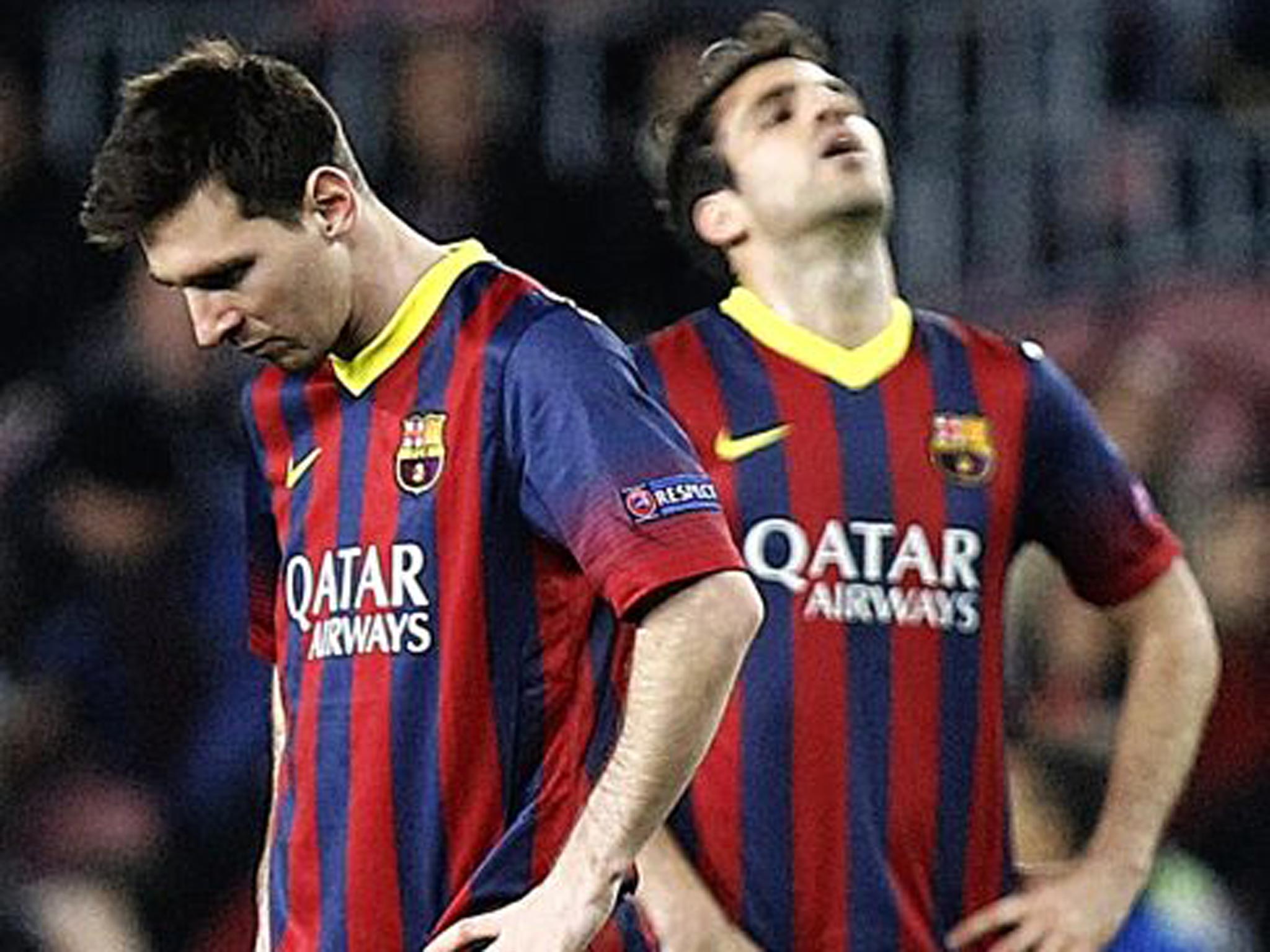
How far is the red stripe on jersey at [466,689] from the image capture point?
3.69 meters

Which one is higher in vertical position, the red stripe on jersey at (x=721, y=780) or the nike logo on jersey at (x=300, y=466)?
the nike logo on jersey at (x=300, y=466)

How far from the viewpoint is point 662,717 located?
3502 mm

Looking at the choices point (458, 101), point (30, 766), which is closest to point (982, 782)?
point (30, 766)

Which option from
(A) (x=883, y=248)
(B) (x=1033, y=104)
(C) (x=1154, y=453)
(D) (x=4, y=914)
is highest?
(A) (x=883, y=248)

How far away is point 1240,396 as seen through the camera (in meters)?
7.81

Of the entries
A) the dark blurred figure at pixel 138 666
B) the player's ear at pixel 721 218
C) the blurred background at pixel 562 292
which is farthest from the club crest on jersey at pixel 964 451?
the dark blurred figure at pixel 138 666

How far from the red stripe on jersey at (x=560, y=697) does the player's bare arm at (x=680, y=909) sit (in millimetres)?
695

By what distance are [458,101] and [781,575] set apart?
369 cm

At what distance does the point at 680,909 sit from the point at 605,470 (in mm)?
1009

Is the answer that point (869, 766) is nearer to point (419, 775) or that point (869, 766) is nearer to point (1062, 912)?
point (1062, 912)

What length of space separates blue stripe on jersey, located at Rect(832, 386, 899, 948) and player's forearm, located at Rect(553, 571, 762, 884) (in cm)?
94

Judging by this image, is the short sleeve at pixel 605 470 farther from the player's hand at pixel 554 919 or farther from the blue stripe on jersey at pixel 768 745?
the blue stripe on jersey at pixel 768 745

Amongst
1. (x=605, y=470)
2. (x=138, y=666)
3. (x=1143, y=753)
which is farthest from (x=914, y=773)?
(x=138, y=666)

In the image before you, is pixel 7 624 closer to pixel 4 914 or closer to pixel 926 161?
pixel 4 914
